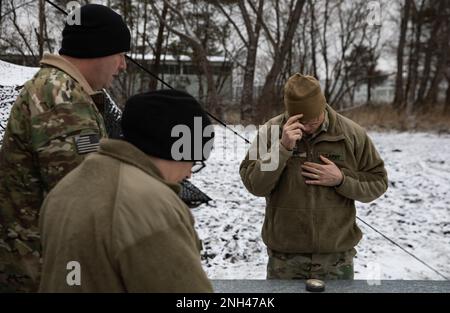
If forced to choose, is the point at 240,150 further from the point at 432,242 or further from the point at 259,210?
the point at 432,242

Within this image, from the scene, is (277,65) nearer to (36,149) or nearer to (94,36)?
(94,36)

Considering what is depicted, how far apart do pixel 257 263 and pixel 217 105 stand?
10305 mm

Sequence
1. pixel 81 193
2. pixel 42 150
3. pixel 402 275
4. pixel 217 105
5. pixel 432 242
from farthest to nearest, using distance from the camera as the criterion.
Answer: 1. pixel 217 105
2. pixel 432 242
3. pixel 402 275
4. pixel 42 150
5. pixel 81 193

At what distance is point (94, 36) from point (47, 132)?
1.51 ft

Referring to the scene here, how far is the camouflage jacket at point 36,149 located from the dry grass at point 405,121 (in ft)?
46.2

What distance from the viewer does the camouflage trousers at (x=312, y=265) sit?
2.42 metres

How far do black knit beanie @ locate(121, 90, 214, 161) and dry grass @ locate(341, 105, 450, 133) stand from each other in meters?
14.4

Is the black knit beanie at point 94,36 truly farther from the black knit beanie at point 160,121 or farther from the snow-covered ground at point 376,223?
the snow-covered ground at point 376,223

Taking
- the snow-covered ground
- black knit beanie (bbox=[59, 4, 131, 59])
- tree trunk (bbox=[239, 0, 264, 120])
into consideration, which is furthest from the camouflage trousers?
tree trunk (bbox=[239, 0, 264, 120])

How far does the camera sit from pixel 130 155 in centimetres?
114

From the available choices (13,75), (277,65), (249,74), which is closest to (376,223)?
(13,75)

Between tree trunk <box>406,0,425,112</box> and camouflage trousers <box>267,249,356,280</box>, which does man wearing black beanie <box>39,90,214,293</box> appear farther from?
tree trunk <box>406,0,425,112</box>

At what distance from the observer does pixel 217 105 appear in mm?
14883

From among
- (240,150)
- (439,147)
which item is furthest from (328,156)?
(439,147)
